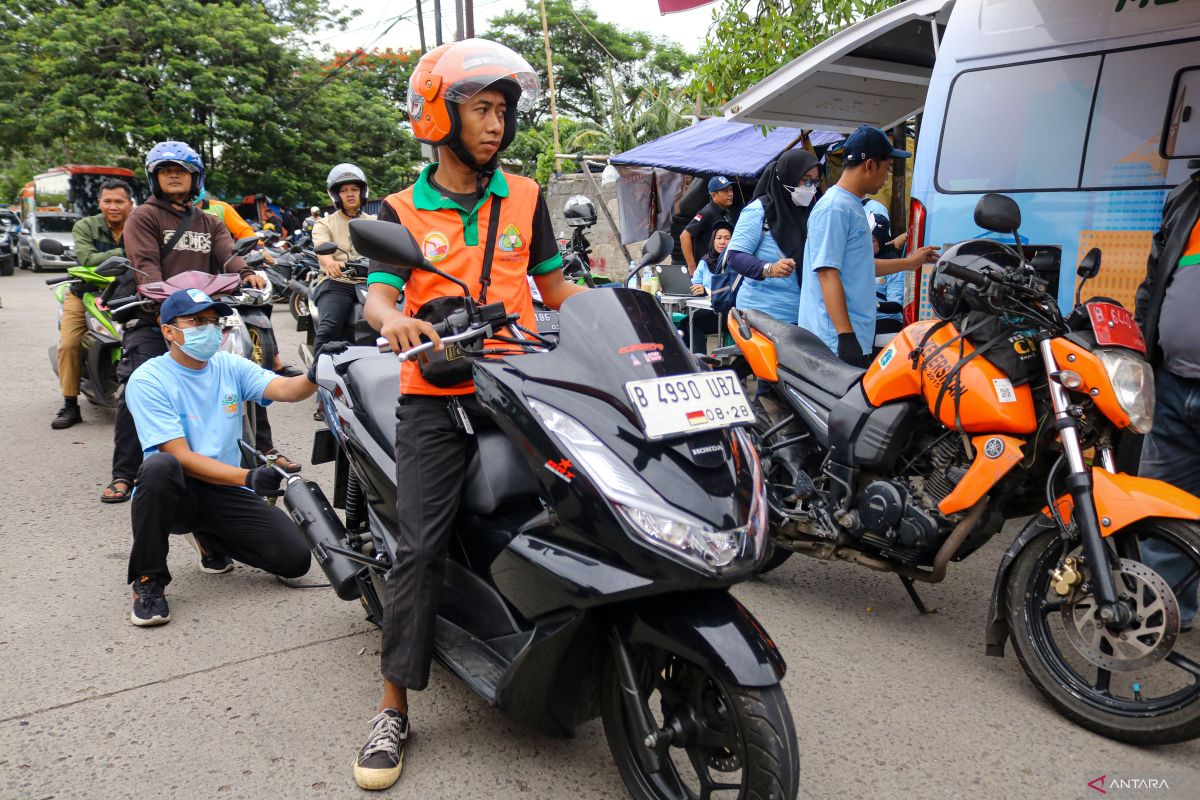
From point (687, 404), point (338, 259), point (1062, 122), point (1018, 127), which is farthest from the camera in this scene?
point (338, 259)

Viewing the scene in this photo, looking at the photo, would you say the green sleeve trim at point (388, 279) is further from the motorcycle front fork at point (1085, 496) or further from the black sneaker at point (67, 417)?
the black sneaker at point (67, 417)

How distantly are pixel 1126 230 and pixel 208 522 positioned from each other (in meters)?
4.34

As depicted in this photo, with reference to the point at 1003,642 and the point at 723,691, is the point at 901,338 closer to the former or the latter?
the point at 1003,642

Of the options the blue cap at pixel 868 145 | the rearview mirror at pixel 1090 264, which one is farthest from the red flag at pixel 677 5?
the rearview mirror at pixel 1090 264

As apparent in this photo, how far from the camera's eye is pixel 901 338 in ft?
11.4

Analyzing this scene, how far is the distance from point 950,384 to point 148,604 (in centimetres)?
318

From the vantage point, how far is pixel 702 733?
2172mm

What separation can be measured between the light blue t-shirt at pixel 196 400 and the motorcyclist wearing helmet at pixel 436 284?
1.63 metres

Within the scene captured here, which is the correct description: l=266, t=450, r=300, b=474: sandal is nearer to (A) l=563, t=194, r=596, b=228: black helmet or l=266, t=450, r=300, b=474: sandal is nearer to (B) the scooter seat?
(A) l=563, t=194, r=596, b=228: black helmet

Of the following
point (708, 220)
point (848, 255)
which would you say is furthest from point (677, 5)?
point (848, 255)

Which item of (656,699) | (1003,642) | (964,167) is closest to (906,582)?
(1003,642)

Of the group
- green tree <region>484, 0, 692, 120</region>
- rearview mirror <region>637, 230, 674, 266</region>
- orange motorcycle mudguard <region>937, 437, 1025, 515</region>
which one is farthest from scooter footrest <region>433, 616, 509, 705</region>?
green tree <region>484, 0, 692, 120</region>

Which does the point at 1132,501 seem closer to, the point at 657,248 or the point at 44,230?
the point at 657,248

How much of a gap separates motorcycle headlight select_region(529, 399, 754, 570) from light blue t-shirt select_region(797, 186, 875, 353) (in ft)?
7.99
